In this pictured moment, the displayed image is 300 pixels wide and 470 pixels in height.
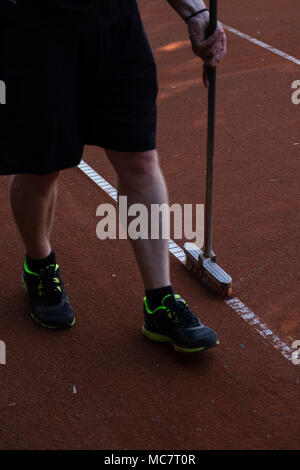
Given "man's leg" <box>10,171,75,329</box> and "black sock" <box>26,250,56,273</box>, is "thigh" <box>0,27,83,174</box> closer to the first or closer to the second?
"man's leg" <box>10,171,75,329</box>

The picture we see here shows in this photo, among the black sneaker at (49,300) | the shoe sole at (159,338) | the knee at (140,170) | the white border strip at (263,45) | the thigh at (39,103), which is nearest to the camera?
the thigh at (39,103)

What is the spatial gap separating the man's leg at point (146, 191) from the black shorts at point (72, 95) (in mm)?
68

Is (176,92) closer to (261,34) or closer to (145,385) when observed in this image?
(261,34)

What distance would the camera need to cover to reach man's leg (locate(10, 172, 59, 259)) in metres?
2.84

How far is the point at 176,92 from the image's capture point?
5766 millimetres

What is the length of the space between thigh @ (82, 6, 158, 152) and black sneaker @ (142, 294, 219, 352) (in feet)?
2.22

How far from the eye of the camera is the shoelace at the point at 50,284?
3113mm

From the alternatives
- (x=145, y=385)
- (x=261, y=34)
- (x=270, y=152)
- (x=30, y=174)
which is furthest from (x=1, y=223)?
(x=261, y=34)

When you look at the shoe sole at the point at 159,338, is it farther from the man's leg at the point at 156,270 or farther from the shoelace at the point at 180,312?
the shoelace at the point at 180,312

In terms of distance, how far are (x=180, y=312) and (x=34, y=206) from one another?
754mm

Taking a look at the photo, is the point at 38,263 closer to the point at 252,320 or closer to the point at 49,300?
the point at 49,300

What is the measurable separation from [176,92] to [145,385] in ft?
11.5

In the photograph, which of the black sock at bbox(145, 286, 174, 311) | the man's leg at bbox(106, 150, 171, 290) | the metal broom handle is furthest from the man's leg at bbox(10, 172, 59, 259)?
the metal broom handle

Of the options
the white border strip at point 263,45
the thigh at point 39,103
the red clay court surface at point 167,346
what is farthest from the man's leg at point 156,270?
the white border strip at point 263,45
